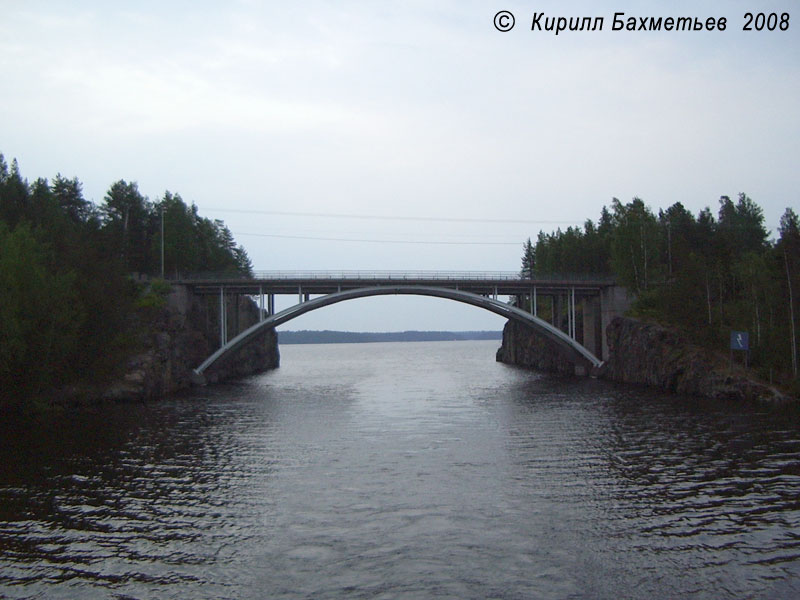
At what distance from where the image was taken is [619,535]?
54.4 feet

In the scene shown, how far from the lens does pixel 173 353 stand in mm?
59156

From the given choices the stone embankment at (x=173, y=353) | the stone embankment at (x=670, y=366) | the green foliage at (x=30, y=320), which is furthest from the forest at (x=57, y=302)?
the stone embankment at (x=670, y=366)

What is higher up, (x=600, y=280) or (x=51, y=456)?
(x=600, y=280)

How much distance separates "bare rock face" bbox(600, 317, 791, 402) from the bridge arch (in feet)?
14.0

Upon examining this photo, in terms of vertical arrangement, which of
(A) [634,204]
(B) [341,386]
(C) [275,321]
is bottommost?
(B) [341,386]

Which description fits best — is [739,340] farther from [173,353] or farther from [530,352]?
[530,352]

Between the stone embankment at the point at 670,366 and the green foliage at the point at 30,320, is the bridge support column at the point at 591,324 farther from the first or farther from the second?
the green foliage at the point at 30,320

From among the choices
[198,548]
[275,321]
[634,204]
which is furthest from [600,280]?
[198,548]

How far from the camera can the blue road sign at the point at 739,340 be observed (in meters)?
45.7

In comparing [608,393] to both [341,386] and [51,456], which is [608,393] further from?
[51,456]

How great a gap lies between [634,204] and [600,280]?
24848mm

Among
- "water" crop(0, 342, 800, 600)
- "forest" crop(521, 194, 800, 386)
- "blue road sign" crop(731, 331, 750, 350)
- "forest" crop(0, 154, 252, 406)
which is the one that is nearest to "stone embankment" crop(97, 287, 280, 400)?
"forest" crop(0, 154, 252, 406)

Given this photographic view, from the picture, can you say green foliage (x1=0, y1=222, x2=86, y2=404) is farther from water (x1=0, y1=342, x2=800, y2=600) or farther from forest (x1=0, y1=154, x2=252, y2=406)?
water (x1=0, y1=342, x2=800, y2=600)

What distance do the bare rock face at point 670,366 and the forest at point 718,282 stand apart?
1395 mm
